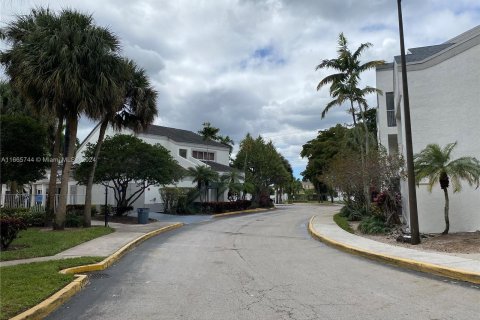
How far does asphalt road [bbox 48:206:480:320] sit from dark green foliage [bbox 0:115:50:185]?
1216 cm

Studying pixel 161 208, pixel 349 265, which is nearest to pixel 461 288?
pixel 349 265

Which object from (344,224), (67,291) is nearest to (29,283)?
(67,291)

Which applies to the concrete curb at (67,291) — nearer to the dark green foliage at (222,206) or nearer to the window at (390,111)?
the window at (390,111)

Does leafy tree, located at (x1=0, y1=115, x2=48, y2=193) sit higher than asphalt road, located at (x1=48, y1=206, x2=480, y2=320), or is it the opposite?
leafy tree, located at (x1=0, y1=115, x2=48, y2=193)

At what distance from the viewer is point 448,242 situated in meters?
14.2

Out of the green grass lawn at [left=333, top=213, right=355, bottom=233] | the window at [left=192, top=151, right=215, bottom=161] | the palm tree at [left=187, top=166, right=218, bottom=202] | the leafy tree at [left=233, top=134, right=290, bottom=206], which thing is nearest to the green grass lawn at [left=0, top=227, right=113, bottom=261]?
the green grass lawn at [left=333, top=213, right=355, bottom=233]

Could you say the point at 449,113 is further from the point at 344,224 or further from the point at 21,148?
the point at 21,148

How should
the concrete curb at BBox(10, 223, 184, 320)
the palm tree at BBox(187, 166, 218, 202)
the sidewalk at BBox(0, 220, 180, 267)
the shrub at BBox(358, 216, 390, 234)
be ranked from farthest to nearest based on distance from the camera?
the palm tree at BBox(187, 166, 218, 202) → the shrub at BBox(358, 216, 390, 234) → the sidewalk at BBox(0, 220, 180, 267) → the concrete curb at BBox(10, 223, 184, 320)

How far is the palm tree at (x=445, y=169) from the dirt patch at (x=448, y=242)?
64cm

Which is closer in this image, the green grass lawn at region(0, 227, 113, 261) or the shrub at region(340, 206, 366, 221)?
the green grass lawn at region(0, 227, 113, 261)

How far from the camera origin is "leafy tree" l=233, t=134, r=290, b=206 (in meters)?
47.2

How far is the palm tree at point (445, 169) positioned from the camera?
49.9 ft

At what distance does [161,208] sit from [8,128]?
1586cm

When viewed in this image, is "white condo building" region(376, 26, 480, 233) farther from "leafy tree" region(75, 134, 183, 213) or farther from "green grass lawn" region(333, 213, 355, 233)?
"leafy tree" region(75, 134, 183, 213)
